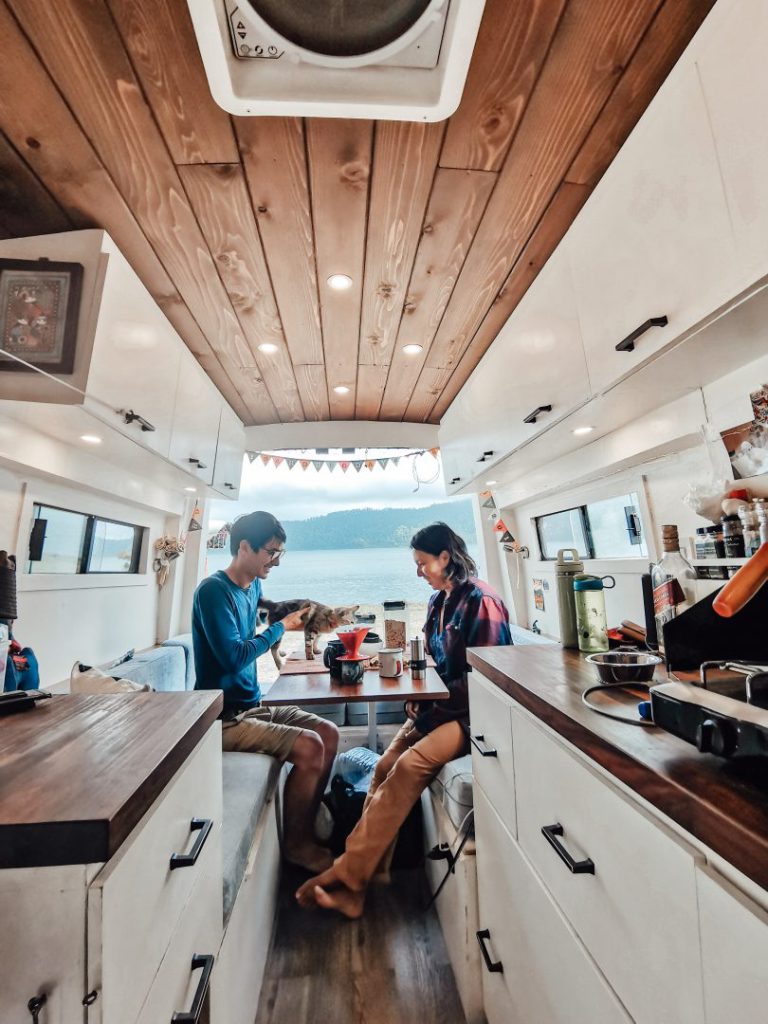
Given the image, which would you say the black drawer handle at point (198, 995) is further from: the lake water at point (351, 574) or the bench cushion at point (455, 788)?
the lake water at point (351, 574)

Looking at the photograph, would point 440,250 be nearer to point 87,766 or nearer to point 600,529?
point 600,529

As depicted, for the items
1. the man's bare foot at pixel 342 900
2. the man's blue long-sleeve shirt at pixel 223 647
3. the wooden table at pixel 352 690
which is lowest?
the man's bare foot at pixel 342 900

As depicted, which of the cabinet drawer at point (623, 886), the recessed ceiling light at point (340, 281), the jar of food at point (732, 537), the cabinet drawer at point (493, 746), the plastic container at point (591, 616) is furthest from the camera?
the recessed ceiling light at point (340, 281)

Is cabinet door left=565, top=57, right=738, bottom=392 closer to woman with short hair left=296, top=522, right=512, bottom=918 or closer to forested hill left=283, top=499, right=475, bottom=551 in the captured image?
woman with short hair left=296, top=522, right=512, bottom=918

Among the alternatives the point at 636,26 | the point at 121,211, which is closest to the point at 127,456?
the point at 121,211

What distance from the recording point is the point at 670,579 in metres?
1.22

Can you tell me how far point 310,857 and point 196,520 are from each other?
2619 mm

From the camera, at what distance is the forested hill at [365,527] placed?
16.0 ft

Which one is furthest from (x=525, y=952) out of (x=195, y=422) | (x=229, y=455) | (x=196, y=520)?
(x=196, y=520)

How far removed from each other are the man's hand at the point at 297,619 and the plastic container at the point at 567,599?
1747 mm

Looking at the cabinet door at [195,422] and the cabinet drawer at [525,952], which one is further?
the cabinet door at [195,422]

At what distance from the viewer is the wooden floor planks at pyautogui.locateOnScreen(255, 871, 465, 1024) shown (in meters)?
1.36

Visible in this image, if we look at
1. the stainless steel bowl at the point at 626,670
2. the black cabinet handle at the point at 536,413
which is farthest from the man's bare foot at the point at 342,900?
the black cabinet handle at the point at 536,413

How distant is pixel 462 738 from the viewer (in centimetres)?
175
